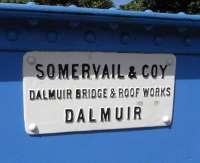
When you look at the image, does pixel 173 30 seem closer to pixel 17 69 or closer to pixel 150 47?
pixel 150 47

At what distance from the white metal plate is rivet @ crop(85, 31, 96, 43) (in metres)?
0.06

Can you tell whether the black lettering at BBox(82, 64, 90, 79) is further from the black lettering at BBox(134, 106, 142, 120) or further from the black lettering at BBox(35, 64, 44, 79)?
the black lettering at BBox(134, 106, 142, 120)

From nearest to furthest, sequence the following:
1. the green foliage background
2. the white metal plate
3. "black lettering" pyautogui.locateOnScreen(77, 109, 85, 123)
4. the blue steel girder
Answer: the blue steel girder, the white metal plate, "black lettering" pyautogui.locateOnScreen(77, 109, 85, 123), the green foliage background

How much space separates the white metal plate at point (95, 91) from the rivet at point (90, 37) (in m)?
0.06

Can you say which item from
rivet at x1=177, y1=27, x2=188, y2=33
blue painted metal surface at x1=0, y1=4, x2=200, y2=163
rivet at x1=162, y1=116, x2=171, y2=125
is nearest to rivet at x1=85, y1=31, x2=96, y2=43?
blue painted metal surface at x1=0, y1=4, x2=200, y2=163

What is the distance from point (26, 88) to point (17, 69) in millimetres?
100

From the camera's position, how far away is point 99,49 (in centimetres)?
232

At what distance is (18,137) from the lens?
2182 mm

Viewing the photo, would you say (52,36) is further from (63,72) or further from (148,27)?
(148,27)

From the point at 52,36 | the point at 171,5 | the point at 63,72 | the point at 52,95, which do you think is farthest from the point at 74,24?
the point at 171,5

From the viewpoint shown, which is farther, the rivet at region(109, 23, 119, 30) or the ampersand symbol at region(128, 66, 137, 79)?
the ampersand symbol at region(128, 66, 137, 79)

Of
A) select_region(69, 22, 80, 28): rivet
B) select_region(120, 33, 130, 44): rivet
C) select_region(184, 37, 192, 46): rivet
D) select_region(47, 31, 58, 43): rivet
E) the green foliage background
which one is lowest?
the green foliage background

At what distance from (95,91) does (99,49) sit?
210 millimetres

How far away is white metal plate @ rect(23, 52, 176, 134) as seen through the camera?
221cm
